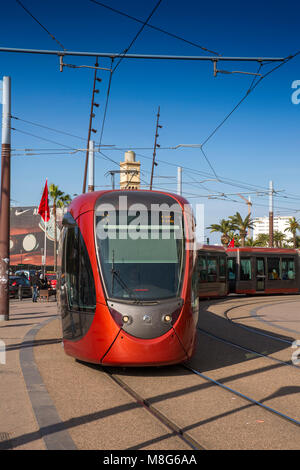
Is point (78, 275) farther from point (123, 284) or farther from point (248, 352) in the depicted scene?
point (248, 352)

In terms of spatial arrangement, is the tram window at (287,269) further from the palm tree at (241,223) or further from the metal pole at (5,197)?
the palm tree at (241,223)

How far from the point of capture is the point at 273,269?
32062 millimetres

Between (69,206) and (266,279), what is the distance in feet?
77.4

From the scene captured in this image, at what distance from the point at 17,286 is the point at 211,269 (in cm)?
1426

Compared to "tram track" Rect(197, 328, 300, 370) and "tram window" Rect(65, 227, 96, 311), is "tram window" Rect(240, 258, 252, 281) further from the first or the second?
"tram window" Rect(65, 227, 96, 311)

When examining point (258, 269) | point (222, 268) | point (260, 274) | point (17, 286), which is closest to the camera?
point (222, 268)

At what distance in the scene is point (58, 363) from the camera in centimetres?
949

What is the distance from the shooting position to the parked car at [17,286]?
35.1 m

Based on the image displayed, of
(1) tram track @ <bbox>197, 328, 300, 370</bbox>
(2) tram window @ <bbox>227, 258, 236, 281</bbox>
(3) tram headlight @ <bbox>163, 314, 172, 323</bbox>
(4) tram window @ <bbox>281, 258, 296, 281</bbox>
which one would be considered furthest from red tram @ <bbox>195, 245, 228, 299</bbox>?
(3) tram headlight @ <bbox>163, 314, 172, 323</bbox>

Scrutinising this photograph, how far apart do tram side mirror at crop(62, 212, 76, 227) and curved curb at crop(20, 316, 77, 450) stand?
8.12 ft

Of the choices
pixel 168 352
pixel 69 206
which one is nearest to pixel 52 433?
pixel 168 352

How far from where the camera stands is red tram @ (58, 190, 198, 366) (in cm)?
810

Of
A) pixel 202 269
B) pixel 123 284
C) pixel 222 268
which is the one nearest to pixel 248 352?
pixel 123 284
